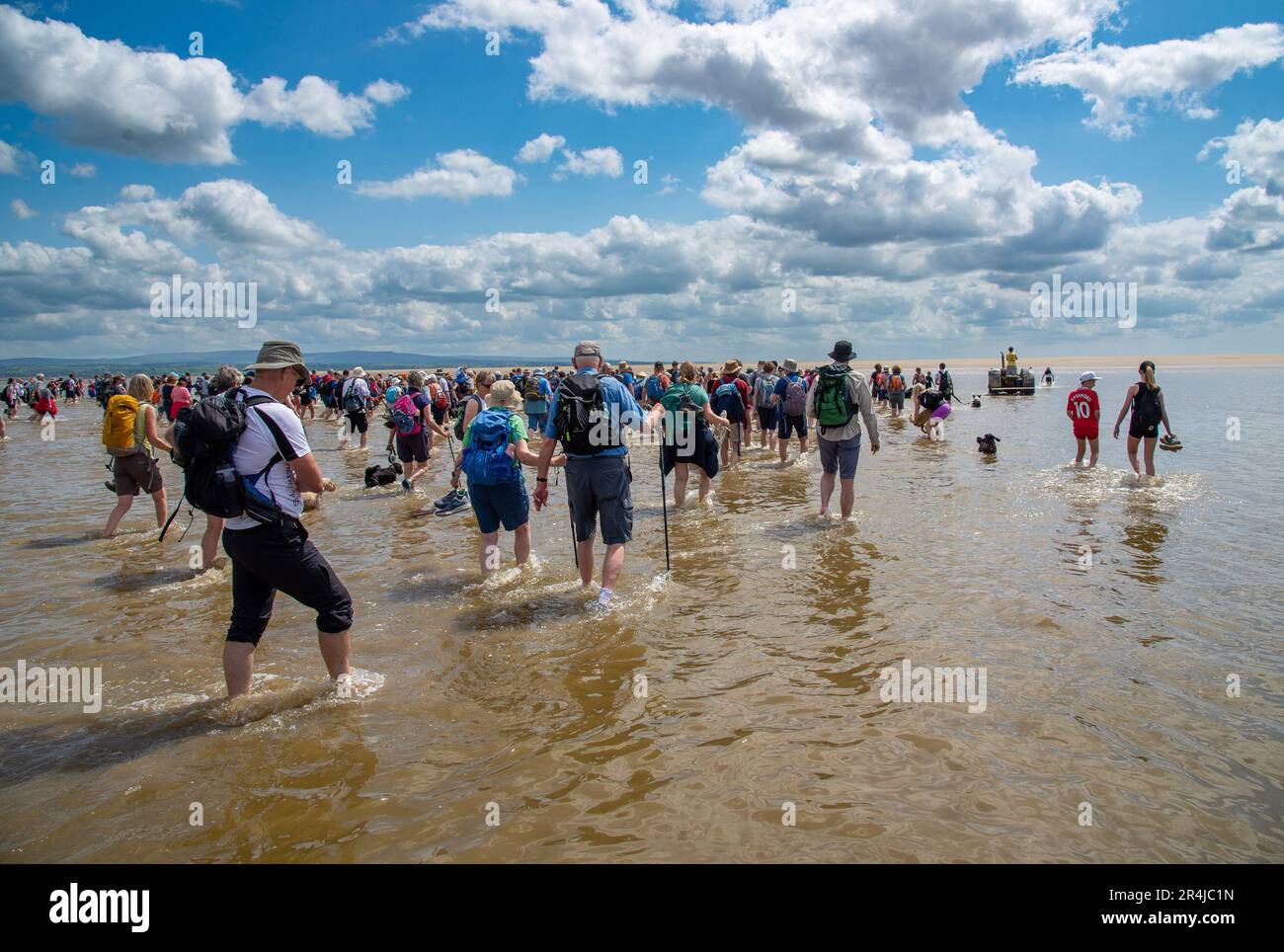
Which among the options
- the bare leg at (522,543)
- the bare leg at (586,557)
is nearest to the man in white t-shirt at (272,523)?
the bare leg at (586,557)

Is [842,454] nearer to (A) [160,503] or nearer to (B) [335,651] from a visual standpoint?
(B) [335,651]

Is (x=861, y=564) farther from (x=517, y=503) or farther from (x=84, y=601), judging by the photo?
(x=84, y=601)

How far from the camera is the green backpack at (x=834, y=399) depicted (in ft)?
30.5

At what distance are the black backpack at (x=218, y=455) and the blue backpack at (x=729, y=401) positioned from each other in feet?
36.2

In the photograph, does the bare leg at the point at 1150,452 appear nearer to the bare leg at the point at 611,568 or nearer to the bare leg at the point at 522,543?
the bare leg at the point at 611,568

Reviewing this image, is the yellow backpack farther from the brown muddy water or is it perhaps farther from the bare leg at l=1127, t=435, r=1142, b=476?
the bare leg at l=1127, t=435, r=1142, b=476

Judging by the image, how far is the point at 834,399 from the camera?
9.34 metres

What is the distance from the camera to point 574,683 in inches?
191

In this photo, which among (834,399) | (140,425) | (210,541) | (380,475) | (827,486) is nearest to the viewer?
(210,541)

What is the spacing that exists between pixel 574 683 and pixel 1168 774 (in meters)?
3.38

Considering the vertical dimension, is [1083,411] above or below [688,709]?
above

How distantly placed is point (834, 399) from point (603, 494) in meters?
4.33

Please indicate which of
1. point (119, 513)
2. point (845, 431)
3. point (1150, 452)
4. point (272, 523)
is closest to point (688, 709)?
point (272, 523)

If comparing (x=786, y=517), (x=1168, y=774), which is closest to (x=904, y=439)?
(x=786, y=517)
